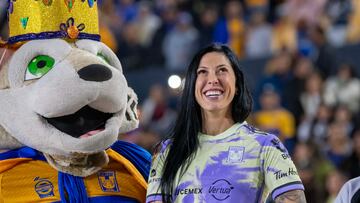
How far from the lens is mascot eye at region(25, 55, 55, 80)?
4676 mm

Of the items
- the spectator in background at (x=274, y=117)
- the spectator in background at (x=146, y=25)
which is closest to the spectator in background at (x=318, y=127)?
the spectator in background at (x=274, y=117)

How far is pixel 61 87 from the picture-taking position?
452cm

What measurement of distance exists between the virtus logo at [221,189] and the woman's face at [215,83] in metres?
0.33

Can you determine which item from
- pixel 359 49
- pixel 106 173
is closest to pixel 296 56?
pixel 359 49

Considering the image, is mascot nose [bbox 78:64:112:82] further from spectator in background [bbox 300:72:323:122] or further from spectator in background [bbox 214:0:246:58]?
spectator in background [bbox 214:0:246:58]

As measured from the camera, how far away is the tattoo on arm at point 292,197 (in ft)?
13.5

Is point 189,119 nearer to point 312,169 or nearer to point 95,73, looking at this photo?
point 95,73

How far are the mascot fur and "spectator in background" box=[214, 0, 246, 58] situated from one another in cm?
577

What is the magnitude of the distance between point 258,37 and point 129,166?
567cm

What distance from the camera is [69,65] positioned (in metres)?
4.61

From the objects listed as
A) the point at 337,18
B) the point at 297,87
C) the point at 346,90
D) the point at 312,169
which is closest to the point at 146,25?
the point at 337,18

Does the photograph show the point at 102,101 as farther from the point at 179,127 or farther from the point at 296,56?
the point at 296,56

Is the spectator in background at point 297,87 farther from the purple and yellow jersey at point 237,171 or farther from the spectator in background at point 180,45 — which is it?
the purple and yellow jersey at point 237,171

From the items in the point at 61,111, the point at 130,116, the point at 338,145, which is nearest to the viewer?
the point at 61,111
